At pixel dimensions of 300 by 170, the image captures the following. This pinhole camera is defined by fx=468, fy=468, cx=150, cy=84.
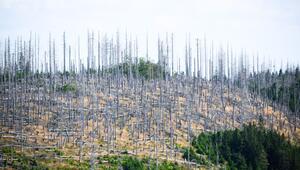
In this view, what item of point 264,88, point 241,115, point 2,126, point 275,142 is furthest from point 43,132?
point 264,88

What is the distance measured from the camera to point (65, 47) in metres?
61.4

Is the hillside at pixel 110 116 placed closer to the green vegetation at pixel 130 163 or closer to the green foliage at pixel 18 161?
the green vegetation at pixel 130 163

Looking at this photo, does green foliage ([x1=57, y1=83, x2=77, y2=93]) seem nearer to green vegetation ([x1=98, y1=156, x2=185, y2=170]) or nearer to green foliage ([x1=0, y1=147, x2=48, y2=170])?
green vegetation ([x1=98, y1=156, x2=185, y2=170])

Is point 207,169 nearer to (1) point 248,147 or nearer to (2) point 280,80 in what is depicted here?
(1) point 248,147

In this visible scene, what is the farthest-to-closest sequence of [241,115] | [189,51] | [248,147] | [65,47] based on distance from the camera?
1. [189,51]
2. [241,115]
3. [65,47]
4. [248,147]

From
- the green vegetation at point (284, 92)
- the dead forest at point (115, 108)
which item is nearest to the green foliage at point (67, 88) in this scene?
the dead forest at point (115, 108)

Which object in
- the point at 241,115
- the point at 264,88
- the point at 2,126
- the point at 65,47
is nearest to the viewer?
the point at 2,126

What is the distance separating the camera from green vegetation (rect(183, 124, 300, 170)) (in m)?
48.6

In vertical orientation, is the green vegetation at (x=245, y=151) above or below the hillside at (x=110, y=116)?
below

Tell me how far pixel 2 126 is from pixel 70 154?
29.1ft

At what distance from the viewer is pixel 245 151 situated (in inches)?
1960

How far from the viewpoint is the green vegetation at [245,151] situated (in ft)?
159

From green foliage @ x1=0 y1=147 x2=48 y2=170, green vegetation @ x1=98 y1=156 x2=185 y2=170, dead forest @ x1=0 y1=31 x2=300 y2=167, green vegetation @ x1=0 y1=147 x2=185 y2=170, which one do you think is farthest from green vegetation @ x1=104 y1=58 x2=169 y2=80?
green foliage @ x1=0 y1=147 x2=48 y2=170

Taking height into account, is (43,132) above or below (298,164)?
above
